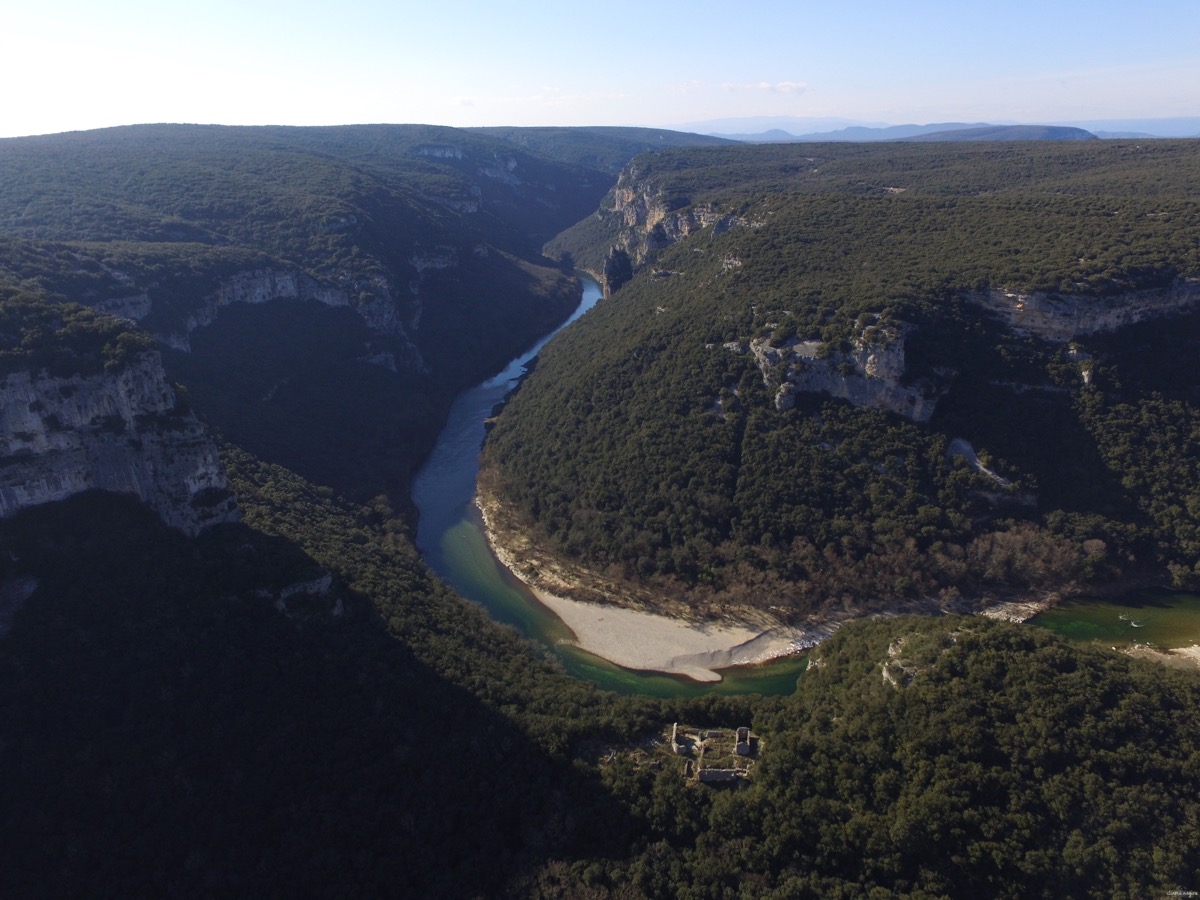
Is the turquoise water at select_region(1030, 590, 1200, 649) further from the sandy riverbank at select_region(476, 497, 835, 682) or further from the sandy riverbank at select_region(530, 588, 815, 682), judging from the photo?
the sandy riverbank at select_region(530, 588, 815, 682)

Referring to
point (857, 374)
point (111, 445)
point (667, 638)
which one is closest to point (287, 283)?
point (111, 445)

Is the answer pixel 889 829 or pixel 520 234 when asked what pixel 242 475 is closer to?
pixel 889 829

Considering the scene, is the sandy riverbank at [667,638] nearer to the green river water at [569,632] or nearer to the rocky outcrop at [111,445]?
the green river water at [569,632]

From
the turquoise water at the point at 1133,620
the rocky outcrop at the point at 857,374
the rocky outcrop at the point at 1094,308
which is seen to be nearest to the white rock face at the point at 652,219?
the rocky outcrop at the point at 857,374

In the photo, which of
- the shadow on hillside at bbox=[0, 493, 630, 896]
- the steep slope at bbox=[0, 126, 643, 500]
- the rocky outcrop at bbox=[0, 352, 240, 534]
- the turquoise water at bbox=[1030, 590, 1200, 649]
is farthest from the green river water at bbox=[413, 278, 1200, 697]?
the rocky outcrop at bbox=[0, 352, 240, 534]

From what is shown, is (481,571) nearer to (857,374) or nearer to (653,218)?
(857,374)

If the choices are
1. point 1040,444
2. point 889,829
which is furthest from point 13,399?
point 1040,444
